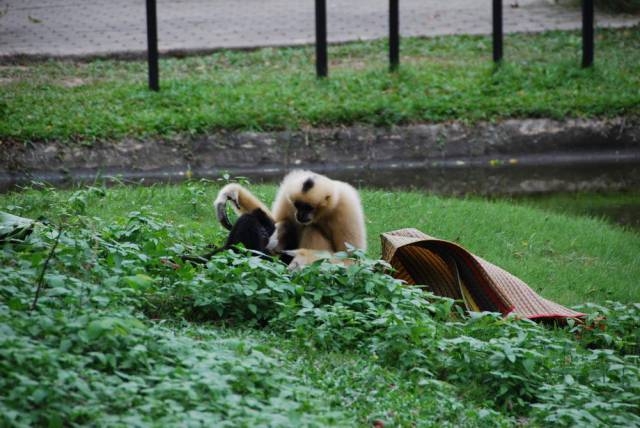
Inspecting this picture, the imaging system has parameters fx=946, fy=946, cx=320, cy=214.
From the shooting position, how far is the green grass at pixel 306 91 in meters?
13.1

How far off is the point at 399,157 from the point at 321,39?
236cm

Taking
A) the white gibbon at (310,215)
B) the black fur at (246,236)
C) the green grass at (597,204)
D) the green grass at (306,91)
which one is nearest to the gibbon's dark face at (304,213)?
the white gibbon at (310,215)

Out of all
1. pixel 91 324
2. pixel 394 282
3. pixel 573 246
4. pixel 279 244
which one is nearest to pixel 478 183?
pixel 573 246

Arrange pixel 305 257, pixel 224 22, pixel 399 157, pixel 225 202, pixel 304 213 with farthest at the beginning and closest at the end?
pixel 224 22
pixel 399 157
pixel 225 202
pixel 304 213
pixel 305 257

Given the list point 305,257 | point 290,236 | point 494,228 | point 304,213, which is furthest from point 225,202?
point 494,228

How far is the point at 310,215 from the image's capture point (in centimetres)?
731

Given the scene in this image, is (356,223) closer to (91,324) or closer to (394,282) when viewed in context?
(394,282)

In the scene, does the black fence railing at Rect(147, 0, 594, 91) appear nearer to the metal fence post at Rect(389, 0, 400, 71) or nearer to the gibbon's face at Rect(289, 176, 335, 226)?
the metal fence post at Rect(389, 0, 400, 71)

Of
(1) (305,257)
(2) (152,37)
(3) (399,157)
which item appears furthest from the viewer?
(2) (152,37)

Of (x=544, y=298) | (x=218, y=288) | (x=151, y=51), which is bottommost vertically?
(x=544, y=298)

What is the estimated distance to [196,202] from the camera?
9.52 m

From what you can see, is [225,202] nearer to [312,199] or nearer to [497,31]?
[312,199]

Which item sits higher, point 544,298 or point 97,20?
point 97,20

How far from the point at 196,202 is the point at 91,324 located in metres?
5.03
